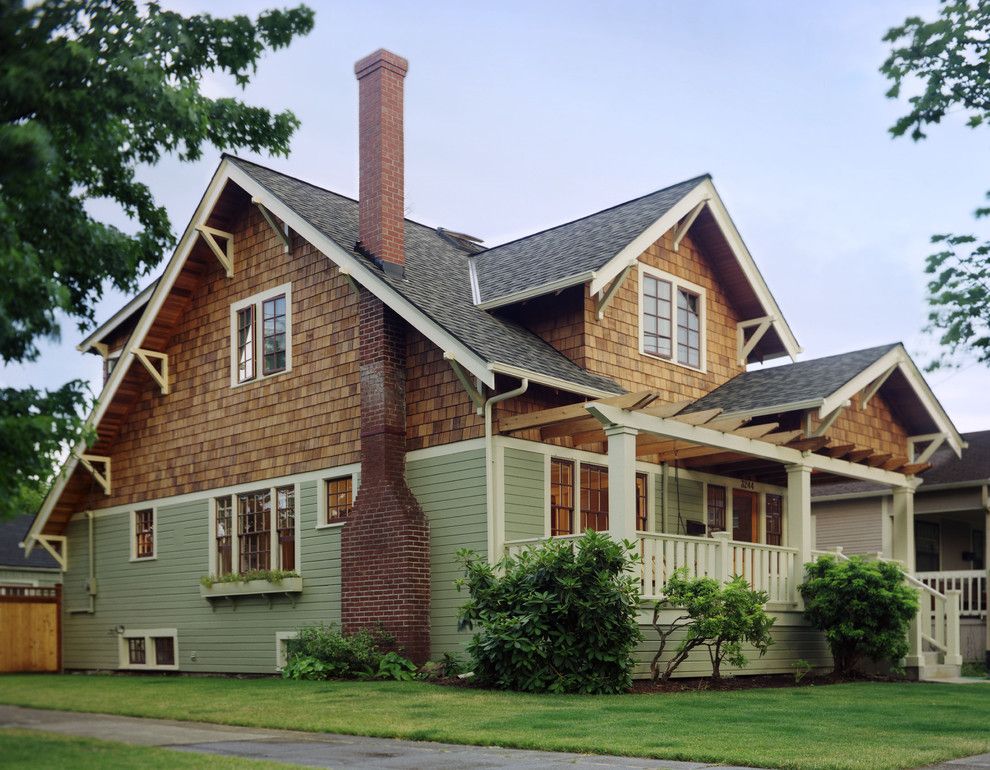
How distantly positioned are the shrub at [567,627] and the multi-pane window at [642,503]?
156 inches

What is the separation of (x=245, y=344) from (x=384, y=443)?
4842 mm

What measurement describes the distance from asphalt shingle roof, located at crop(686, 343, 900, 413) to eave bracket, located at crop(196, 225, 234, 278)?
28.8 ft

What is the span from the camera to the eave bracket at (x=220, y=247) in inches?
847

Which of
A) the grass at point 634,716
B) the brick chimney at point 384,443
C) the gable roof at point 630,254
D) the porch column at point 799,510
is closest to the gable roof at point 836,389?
the porch column at point 799,510

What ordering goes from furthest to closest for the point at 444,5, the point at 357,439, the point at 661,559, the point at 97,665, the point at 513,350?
the point at 97,665 → the point at 357,439 → the point at 513,350 → the point at 661,559 → the point at 444,5

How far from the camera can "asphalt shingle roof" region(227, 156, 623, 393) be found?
17.1 m

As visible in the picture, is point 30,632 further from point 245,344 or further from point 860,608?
point 860,608

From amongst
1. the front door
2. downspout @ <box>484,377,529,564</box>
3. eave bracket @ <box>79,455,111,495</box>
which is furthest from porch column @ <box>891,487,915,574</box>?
eave bracket @ <box>79,455,111,495</box>

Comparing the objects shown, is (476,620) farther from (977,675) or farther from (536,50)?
(977,675)

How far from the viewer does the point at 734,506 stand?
70.6 ft

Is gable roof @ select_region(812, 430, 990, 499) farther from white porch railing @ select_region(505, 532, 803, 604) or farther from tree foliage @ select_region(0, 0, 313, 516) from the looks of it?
tree foliage @ select_region(0, 0, 313, 516)

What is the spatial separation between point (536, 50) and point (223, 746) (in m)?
11.3

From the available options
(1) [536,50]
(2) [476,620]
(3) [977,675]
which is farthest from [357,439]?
(3) [977,675]


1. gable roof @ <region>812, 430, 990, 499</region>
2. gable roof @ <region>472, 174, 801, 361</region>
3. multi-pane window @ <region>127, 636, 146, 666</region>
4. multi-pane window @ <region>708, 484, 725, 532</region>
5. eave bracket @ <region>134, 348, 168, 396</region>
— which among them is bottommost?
multi-pane window @ <region>127, 636, 146, 666</region>
